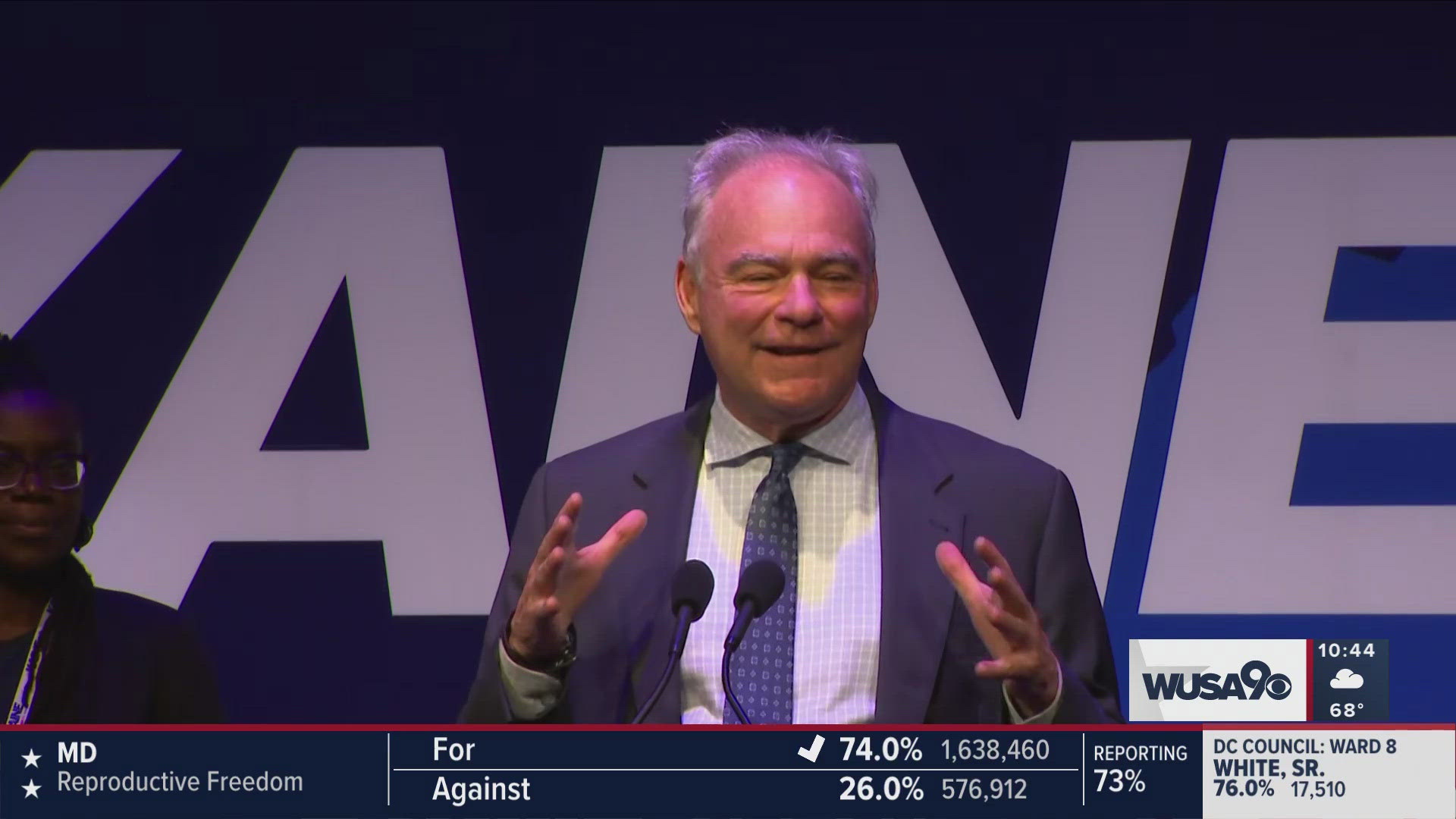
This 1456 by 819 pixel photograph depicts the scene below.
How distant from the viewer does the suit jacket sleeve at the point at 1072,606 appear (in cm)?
237

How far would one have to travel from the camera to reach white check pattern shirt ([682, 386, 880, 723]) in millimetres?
2260

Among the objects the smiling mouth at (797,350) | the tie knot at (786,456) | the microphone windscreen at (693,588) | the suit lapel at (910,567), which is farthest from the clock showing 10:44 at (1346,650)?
the microphone windscreen at (693,588)

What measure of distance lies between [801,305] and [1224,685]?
1658 mm

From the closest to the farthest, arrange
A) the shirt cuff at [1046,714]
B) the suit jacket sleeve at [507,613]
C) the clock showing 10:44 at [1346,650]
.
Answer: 1. the shirt cuff at [1046,714]
2. the suit jacket sleeve at [507,613]
3. the clock showing 10:44 at [1346,650]

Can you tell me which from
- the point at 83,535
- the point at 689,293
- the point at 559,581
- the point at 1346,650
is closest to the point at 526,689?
the point at 559,581

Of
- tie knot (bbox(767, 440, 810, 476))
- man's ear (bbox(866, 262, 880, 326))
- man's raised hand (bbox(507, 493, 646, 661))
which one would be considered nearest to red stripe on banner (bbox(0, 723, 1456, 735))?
man's raised hand (bbox(507, 493, 646, 661))

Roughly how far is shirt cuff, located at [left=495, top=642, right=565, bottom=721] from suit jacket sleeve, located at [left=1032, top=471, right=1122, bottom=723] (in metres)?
0.73

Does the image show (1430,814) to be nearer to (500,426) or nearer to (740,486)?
(740,486)

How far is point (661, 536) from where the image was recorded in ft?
8.02

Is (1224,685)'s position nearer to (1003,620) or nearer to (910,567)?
(910,567)

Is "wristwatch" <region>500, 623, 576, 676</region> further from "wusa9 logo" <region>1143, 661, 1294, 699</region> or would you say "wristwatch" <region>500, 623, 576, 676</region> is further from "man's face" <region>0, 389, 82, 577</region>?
"wusa9 logo" <region>1143, 661, 1294, 699</region>

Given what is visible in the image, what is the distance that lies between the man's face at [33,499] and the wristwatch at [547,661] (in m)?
1.65

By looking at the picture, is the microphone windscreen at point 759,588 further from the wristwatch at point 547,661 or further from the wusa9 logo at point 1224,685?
the wusa9 logo at point 1224,685

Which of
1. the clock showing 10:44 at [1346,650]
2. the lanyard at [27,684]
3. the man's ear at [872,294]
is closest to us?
the man's ear at [872,294]
